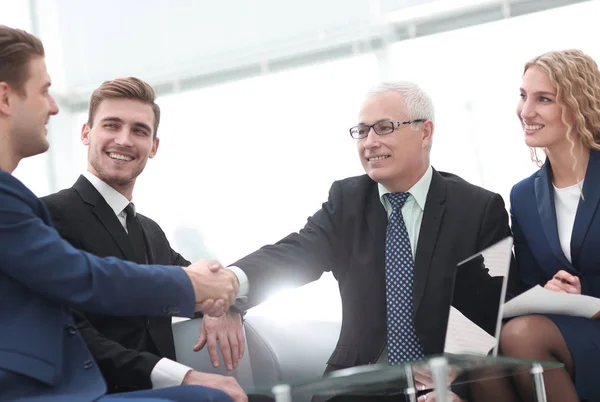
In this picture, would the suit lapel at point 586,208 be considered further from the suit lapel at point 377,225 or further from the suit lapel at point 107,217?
the suit lapel at point 107,217

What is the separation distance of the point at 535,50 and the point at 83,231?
3.25 metres

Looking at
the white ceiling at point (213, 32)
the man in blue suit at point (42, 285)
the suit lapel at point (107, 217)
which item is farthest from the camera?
the white ceiling at point (213, 32)

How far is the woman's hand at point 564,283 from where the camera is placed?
2.51 meters

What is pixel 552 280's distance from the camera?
8.35ft

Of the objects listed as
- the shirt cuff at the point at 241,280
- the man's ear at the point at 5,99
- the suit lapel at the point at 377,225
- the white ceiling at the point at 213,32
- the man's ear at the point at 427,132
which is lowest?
the shirt cuff at the point at 241,280

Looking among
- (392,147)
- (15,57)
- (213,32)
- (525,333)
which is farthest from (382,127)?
(213,32)

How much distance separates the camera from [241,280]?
2.57m

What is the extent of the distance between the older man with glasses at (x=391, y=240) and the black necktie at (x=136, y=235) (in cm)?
33

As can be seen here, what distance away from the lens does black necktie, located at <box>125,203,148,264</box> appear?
2553mm

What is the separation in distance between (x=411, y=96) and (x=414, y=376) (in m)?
1.28

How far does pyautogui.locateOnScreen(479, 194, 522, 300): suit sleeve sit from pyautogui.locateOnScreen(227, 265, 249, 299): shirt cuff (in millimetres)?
822

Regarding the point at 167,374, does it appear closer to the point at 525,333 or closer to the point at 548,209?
the point at 525,333

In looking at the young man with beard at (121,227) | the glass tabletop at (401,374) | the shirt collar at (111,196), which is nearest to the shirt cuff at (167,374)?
the young man with beard at (121,227)

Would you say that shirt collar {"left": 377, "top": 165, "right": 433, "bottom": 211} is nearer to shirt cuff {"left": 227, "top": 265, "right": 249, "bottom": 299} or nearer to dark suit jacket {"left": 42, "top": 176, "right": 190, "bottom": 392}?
shirt cuff {"left": 227, "top": 265, "right": 249, "bottom": 299}
